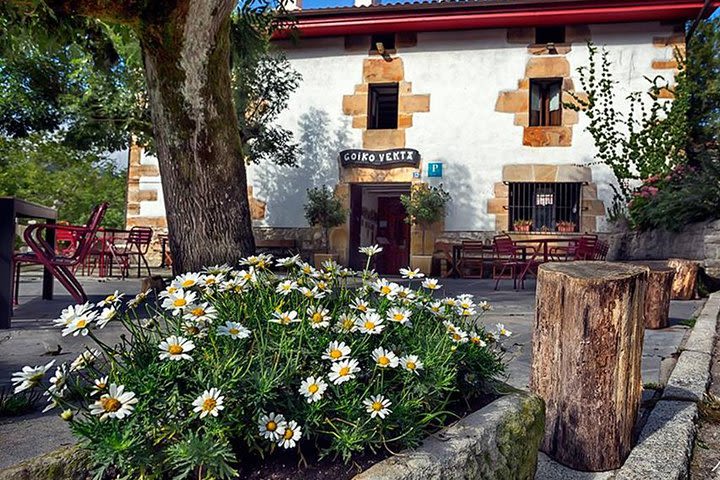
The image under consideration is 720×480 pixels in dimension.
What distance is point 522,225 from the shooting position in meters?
9.90

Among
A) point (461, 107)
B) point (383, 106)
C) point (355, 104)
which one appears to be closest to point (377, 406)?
point (461, 107)

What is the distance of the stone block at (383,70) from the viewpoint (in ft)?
34.6

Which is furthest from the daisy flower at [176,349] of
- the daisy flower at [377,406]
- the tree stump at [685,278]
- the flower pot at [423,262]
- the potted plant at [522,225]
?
the potted plant at [522,225]

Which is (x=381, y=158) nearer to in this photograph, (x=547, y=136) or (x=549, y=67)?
(x=547, y=136)

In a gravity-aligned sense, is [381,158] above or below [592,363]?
above

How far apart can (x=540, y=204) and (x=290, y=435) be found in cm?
993

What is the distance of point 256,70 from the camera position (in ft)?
31.2

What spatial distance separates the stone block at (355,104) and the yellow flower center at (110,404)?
33.2ft

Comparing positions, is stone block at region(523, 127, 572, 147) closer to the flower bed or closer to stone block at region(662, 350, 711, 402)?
stone block at region(662, 350, 711, 402)

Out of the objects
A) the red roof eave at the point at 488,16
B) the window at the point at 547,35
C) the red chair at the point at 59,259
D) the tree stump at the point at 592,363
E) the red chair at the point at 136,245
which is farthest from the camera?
the window at the point at 547,35

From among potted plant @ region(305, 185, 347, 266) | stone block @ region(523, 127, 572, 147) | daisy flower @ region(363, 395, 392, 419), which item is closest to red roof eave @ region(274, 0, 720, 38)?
stone block @ region(523, 127, 572, 147)

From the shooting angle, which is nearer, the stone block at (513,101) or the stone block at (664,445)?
the stone block at (664,445)

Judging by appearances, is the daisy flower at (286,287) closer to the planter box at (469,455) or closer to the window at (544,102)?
the planter box at (469,455)

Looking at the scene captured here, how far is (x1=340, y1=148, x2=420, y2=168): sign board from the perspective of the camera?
1032 cm
